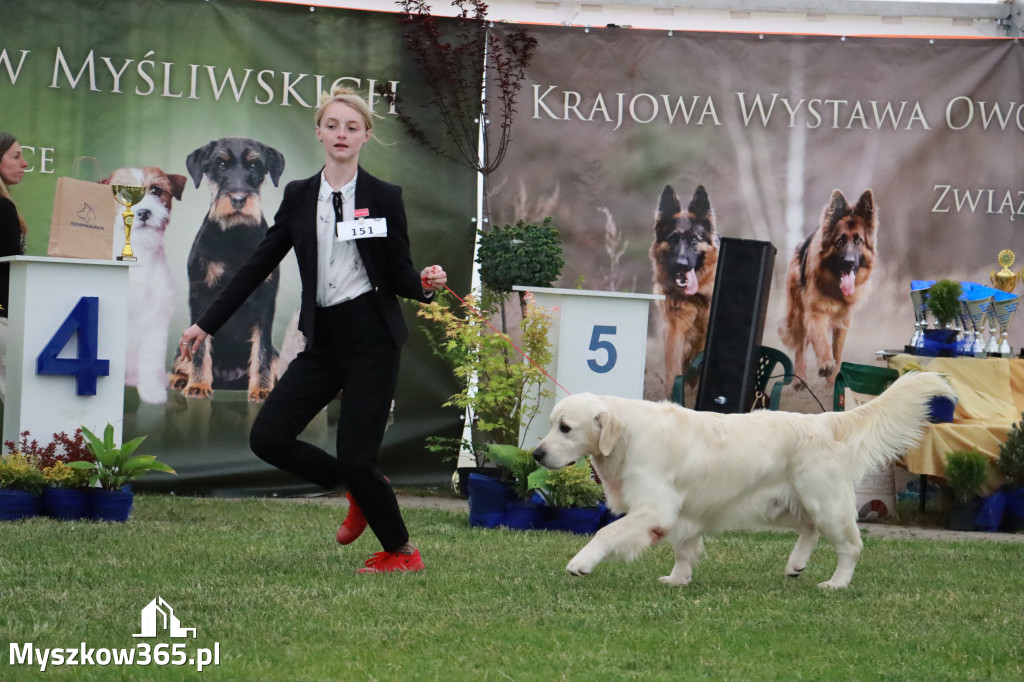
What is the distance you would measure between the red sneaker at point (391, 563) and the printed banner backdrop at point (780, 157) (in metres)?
4.54

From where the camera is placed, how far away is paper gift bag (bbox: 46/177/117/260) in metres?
7.29

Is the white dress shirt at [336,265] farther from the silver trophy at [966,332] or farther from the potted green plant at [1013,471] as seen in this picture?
the silver trophy at [966,332]

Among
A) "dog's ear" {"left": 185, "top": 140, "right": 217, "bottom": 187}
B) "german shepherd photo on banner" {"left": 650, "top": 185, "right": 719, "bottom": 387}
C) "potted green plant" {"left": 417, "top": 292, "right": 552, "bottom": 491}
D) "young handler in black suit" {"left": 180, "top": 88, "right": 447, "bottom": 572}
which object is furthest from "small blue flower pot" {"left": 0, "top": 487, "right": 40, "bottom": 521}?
"german shepherd photo on banner" {"left": 650, "top": 185, "right": 719, "bottom": 387}

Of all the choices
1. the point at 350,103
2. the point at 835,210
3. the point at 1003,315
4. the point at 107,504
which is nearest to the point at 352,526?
the point at 350,103

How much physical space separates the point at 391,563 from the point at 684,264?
4.97m

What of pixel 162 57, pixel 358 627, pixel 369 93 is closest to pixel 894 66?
pixel 369 93

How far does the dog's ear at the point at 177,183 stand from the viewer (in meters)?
9.12

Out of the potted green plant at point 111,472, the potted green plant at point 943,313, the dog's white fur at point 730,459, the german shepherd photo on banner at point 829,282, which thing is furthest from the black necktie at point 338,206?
the german shepherd photo on banner at point 829,282

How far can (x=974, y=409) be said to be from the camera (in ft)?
27.6

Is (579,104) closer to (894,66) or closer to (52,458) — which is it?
(894,66)

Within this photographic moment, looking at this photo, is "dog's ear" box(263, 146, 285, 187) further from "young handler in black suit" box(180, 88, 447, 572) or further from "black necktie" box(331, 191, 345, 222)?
"black necktie" box(331, 191, 345, 222)

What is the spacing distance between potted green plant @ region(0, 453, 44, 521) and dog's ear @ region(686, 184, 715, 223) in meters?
5.22

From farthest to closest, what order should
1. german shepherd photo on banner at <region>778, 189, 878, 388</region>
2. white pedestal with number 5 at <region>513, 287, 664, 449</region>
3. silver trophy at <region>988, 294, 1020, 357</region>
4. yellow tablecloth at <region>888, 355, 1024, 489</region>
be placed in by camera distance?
german shepherd photo on banner at <region>778, 189, 878, 388</region> < silver trophy at <region>988, 294, 1020, 357</region> < yellow tablecloth at <region>888, 355, 1024, 489</region> < white pedestal with number 5 at <region>513, 287, 664, 449</region>

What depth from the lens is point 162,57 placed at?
913 cm
